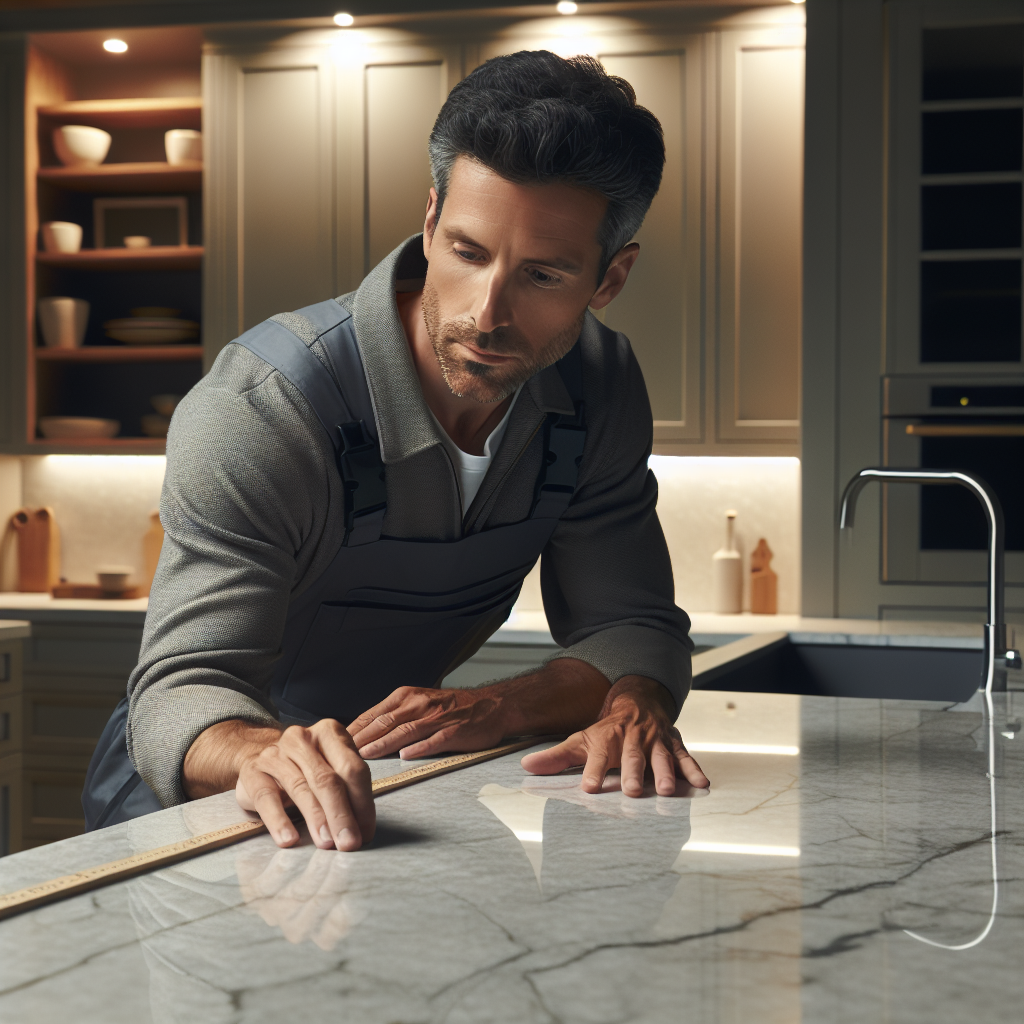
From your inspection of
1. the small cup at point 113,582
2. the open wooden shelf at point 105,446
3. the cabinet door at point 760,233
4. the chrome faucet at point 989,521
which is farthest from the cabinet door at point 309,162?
the chrome faucet at point 989,521

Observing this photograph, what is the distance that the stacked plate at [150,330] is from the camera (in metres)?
3.64

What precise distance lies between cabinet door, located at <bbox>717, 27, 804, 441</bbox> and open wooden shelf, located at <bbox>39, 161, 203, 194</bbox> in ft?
5.59

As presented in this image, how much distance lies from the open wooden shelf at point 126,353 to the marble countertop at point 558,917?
3011 mm

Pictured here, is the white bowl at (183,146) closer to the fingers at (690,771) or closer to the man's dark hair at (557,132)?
the man's dark hair at (557,132)

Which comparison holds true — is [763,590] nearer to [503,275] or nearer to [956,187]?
[956,187]

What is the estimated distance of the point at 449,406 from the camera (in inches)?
47.7

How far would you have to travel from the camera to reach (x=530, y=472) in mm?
1208

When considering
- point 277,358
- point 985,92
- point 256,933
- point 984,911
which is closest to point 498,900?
point 256,933

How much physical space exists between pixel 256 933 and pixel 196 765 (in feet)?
1.21

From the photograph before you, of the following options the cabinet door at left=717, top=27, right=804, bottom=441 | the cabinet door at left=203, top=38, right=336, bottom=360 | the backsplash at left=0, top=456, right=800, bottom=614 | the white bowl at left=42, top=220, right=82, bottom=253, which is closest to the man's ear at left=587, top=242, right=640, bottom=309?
the cabinet door at left=717, top=27, right=804, bottom=441

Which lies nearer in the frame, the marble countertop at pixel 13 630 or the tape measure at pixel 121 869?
the tape measure at pixel 121 869

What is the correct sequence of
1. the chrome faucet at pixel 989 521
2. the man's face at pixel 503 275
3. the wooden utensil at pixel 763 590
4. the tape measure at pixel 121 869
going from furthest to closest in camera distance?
1. the wooden utensil at pixel 763 590
2. the chrome faucet at pixel 989 521
3. the man's face at pixel 503 275
4. the tape measure at pixel 121 869

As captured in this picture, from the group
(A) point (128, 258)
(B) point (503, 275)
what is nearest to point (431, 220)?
(B) point (503, 275)

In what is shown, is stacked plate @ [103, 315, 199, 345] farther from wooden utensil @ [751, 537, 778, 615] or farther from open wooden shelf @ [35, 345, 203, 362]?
wooden utensil @ [751, 537, 778, 615]
